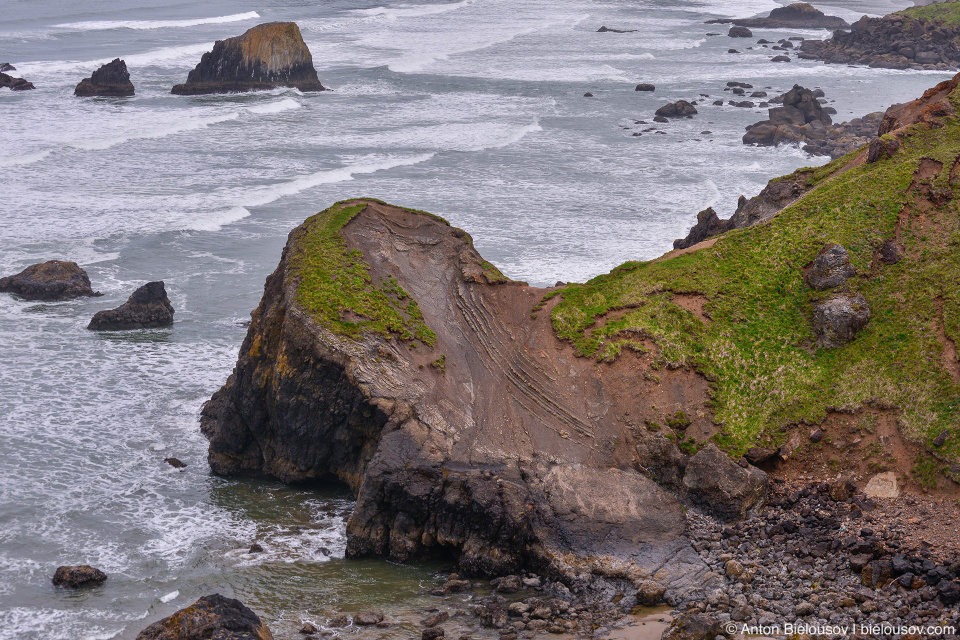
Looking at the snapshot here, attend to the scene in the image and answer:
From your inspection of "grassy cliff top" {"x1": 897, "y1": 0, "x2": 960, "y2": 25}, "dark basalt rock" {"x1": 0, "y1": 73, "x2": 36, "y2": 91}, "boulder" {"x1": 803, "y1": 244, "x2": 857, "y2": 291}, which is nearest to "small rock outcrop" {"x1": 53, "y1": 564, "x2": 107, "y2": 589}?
"boulder" {"x1": 803, "y1": 244, "x2": 857, "y2": 291}

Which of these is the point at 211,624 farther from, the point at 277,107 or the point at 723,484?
the point at 277,107

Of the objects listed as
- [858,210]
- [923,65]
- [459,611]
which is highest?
[923,65]

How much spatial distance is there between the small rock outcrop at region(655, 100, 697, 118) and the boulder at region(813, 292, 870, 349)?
142ft

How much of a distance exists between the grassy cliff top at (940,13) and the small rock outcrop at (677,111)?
35865 millimetres

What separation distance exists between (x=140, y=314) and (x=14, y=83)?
42.7 m

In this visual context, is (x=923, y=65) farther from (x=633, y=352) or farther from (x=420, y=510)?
(x=420, y=510)

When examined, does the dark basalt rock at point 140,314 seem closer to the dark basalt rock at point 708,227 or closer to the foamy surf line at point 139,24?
the dark basalt rock at point 708,227

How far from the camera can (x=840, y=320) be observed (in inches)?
867

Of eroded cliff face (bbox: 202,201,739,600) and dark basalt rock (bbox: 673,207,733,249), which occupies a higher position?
dark basalt rock (bbox: 673,207,733,249)

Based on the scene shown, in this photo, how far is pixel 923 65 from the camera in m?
79.3

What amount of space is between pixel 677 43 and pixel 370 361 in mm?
83966

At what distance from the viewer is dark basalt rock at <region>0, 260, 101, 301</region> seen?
3394cm

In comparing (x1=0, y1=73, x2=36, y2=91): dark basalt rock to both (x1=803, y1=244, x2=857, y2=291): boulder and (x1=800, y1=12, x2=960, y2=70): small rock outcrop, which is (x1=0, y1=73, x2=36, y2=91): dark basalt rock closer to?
(x1=803, y1=244, x2=857, y2=291): boulder

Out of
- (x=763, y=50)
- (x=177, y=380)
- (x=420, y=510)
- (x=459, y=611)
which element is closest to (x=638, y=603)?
(x=459, y=611)
